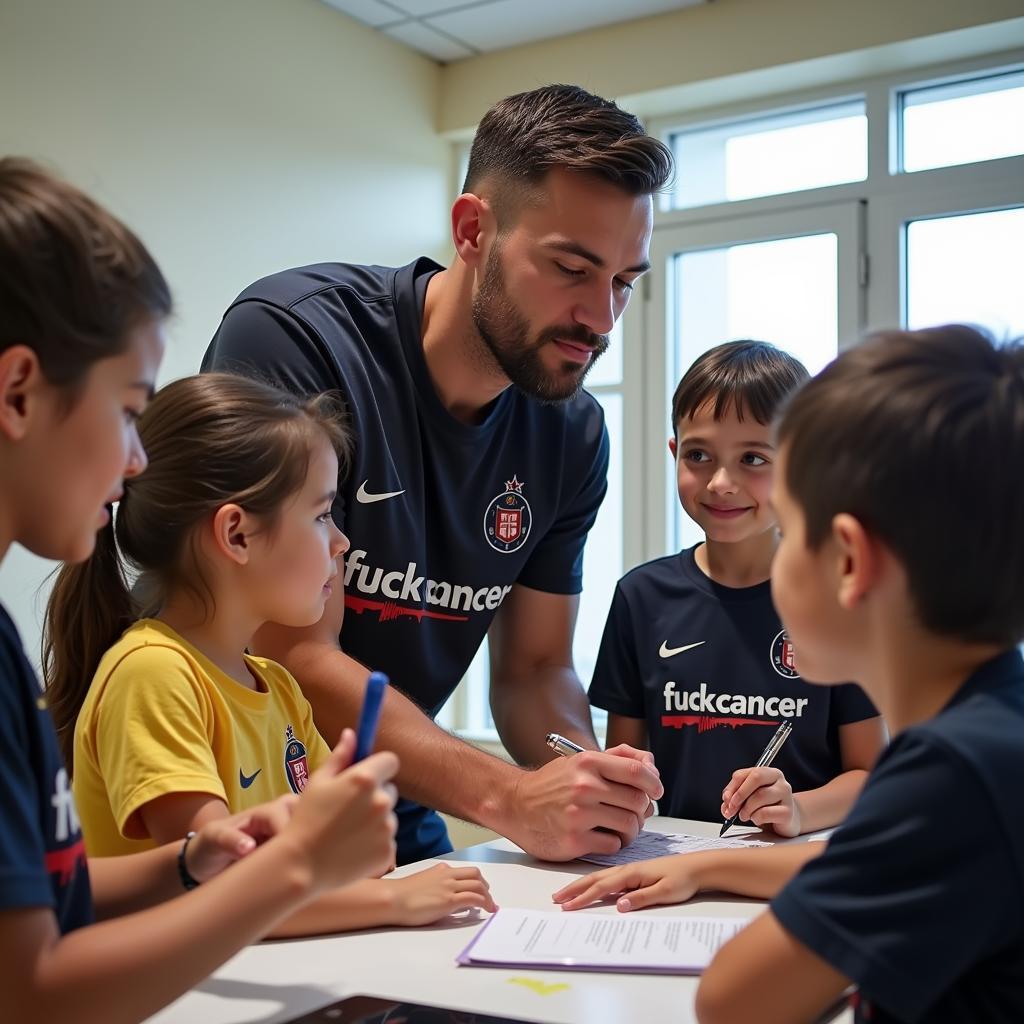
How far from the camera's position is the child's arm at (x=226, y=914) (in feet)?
2.47

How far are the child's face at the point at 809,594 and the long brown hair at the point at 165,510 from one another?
0.70 m

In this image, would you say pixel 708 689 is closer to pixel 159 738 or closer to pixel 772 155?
pixel 159 738

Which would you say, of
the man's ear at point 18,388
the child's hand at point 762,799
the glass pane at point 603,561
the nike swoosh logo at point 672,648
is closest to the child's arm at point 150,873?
the man's ear at point 18,388

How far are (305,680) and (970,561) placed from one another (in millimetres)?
1024

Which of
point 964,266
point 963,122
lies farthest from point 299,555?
point 963,122

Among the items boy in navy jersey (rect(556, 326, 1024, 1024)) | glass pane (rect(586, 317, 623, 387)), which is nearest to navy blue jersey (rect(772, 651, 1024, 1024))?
boy in navy jersey (rect(556, 326, 1024, 1024))

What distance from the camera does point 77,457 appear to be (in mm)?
812

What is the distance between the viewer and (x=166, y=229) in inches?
143

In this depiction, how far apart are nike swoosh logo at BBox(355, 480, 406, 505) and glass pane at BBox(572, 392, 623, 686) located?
2704 mm

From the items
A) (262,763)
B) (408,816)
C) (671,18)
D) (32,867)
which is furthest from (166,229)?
(32,867)

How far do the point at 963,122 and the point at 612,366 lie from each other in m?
1.46

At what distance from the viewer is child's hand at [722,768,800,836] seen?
151 centimetres

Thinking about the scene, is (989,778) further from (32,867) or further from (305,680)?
(305,680)

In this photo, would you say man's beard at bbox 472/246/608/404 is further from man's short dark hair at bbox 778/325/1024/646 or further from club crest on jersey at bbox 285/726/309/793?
→ man's short dark hair at bbox 778/325/1024/646
